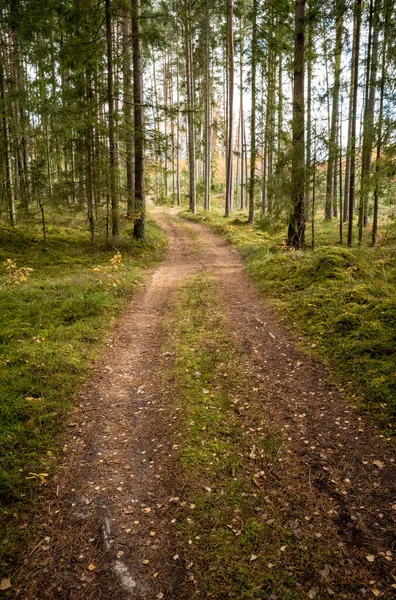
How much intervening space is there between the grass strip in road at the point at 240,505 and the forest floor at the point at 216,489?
0.5 inches

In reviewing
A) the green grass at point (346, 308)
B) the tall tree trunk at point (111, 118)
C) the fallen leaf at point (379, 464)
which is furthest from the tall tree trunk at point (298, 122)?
the fallen leaf at point (379, 464)

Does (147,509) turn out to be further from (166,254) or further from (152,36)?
(152,36)

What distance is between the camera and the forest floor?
2.88 meters

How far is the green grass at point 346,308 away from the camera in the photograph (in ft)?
17.0

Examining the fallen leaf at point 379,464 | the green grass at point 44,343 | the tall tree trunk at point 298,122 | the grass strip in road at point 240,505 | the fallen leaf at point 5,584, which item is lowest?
the fallen leaf at point 5,584

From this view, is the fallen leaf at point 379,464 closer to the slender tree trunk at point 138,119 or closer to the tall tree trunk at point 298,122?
the tall tree trunk at point 298,122

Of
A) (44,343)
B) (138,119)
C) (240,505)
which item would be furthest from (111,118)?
(240,505)

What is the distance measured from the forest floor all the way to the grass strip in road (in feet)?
0.04

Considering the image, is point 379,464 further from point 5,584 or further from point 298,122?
point 298,122

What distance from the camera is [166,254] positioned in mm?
15461

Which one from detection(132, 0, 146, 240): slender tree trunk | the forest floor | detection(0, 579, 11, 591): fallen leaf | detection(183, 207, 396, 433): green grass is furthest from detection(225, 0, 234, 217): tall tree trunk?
detection(0, 579, 11, 591): fallen leaf

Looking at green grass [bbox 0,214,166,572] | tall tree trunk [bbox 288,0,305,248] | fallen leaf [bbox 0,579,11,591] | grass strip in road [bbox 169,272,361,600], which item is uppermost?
tall tree trunk [bbox 288,0,305,248]

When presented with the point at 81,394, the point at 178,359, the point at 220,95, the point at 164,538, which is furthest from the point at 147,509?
the point at 220,95

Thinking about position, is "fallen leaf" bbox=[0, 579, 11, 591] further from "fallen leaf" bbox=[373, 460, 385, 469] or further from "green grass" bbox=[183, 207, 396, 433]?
"green grass" bbox=[183, 207, 396, 433]
